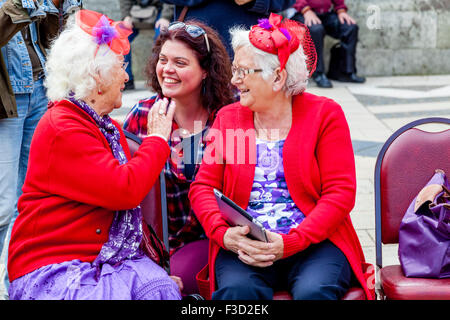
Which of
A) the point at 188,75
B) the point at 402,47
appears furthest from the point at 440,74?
the point at 188,75

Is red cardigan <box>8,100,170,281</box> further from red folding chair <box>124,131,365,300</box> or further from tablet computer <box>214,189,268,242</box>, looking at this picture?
red folding chair <box>124,131,365,300</box>

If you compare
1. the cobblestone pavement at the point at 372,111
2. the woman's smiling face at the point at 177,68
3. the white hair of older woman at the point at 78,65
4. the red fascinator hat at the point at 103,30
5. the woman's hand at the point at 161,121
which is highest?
the red fascinator hat at the point at 103,30

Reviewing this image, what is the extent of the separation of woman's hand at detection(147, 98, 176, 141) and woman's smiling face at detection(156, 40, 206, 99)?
455 millimetres

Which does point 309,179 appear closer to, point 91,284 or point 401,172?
point 401,172

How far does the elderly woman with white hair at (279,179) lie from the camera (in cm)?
246

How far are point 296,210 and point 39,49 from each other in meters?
1.58

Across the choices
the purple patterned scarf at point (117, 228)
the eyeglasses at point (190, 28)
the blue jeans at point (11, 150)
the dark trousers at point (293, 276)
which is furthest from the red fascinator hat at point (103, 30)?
the dark trousers at point (293, 276)

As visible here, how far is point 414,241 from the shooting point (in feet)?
8.38

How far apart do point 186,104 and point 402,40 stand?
741cm

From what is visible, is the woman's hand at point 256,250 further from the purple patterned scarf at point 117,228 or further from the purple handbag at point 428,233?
the purple handbag at point 428,233

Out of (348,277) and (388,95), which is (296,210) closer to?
(348,277)

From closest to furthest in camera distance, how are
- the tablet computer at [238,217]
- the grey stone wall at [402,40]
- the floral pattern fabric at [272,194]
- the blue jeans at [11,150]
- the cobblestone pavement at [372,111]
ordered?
the tablet computer at [238,217]
the floral pattern fabric at [272,194]
the blue jeans at [11,150]
the cobblestone pavement at [372,111]
the grey stone wall at [402,40]

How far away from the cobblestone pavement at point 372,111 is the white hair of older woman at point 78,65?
160cm

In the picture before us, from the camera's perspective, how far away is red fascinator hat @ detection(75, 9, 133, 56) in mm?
2393
